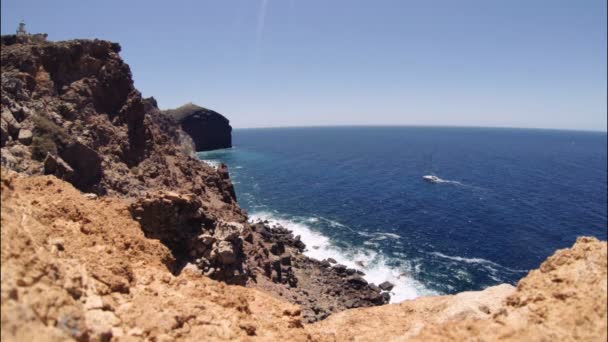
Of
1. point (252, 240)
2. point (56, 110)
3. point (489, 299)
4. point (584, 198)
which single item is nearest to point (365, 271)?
point (252, 240)

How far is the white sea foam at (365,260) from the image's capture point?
2202 inches

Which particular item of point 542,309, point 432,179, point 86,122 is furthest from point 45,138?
point 432,179

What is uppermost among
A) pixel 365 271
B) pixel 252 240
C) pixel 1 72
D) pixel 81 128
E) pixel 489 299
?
pixel 1 72

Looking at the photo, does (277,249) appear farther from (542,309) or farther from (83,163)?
(542,309)

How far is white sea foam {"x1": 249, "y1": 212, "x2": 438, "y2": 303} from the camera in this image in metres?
55.9

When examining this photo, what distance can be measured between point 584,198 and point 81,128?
433ft

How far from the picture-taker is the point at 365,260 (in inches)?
2591

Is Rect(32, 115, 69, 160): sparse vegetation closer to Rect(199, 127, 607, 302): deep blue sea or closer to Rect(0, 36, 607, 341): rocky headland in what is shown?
Rect(0, 36, 607, 341): rocky headland

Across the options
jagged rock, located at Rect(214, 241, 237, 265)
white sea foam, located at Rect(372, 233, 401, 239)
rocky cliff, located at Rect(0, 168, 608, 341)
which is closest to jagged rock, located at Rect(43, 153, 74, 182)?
rocky cliff, located at Rect(0, 168, 608, 341)

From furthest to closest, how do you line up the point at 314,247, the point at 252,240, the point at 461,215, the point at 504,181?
the point at 504,181, the point at 461,215, the point at 314,247, the point at 252,240

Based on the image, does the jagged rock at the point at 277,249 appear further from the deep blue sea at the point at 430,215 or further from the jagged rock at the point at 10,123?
the jagged rock at the point at 10,123

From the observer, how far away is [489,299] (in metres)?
16.9

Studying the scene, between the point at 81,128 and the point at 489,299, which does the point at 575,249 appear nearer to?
the point at 489,299

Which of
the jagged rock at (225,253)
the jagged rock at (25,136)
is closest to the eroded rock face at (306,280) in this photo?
the jagged rock at (225,253)
